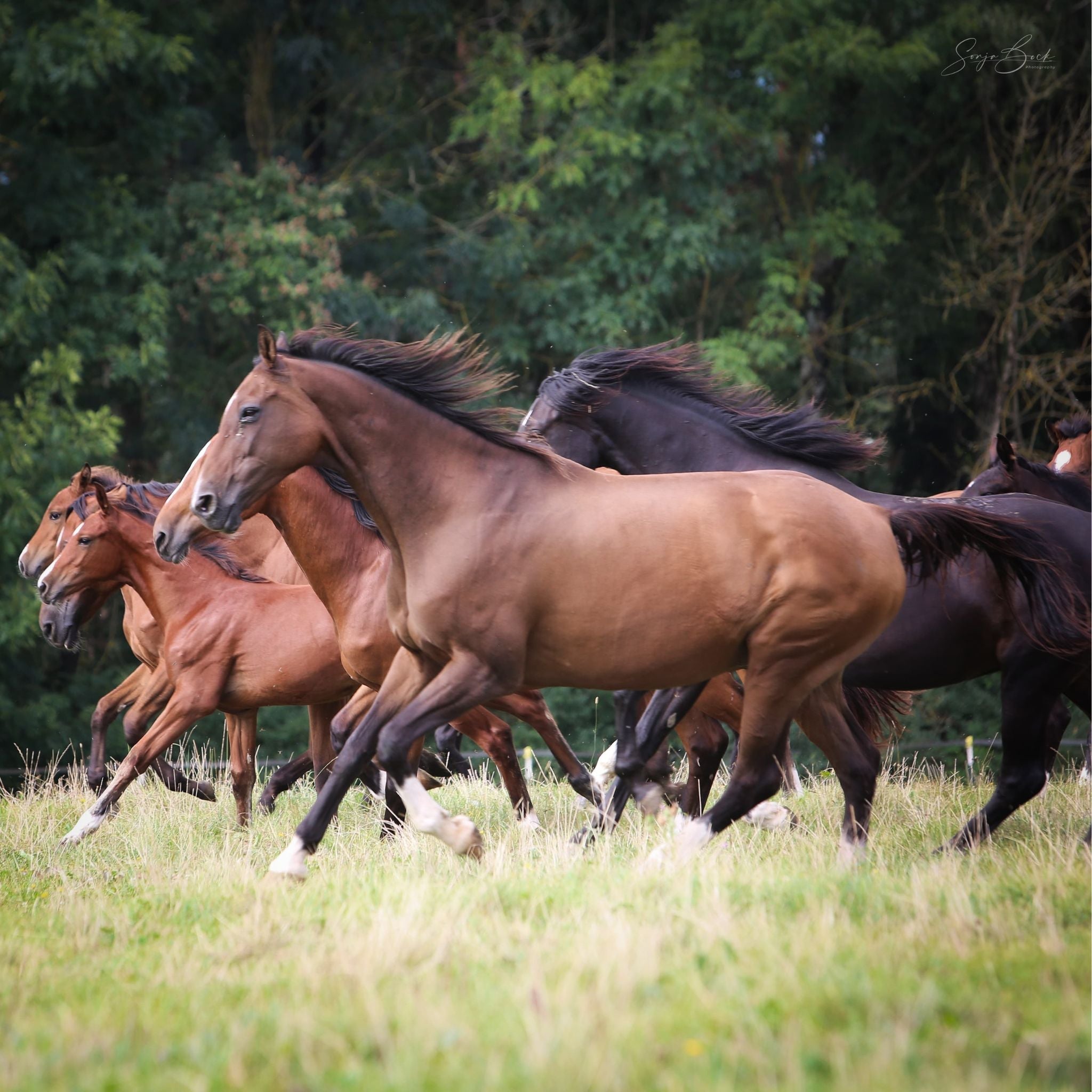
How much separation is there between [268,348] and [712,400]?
2.53m

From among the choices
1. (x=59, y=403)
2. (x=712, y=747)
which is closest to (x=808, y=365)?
(x=59, y=403)

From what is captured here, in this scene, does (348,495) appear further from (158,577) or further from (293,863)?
(293,863)

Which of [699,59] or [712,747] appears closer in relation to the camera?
[712,747]

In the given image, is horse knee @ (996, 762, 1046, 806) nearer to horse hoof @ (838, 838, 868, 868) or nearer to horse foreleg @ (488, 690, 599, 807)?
horse hoof @ (838, 838, 868, 868)

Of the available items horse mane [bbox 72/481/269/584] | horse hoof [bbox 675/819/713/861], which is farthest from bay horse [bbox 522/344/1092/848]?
horse mane [bbox 72/481/269/584]

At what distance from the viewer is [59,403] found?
15.8 m

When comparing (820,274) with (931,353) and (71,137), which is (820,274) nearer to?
(931,353)

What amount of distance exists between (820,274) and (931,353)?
7.41 ft

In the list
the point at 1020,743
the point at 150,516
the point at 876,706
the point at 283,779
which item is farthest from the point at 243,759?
the point at 1020,743

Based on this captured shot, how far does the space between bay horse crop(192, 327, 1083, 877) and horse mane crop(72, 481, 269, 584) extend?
3126 millimetres

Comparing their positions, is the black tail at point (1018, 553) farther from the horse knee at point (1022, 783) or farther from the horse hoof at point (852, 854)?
the horse hoof at point (852, 854)

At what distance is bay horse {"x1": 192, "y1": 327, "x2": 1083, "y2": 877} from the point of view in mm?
5102

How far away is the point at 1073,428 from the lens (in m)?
8.70

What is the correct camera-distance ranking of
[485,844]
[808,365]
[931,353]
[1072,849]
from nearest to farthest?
[1072,849], [485,844], [808,365], [931,353]
